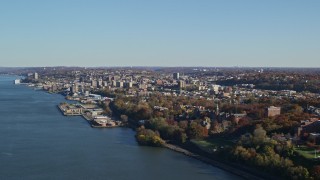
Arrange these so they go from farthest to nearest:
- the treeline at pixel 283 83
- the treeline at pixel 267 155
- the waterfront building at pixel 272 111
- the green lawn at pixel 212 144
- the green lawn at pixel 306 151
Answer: the treeline at pixel 283 83 → the waterfront building at pixel 272 111 → the green lawn at pixel 212 144 → the green lawn at pixel 306 151 → the treeline at pixel 267 155

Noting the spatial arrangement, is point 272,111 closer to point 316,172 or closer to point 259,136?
point 259,136

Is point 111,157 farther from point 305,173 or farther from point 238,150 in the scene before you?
point 305,173

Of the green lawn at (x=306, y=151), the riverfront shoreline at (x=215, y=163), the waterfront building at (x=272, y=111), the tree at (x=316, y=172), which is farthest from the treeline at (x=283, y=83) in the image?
the tree at (x=316, y=172)

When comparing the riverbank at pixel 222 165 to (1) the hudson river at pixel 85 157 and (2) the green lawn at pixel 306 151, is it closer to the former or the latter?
(1) the hudson river at pixel 85 157

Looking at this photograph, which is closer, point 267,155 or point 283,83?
point 267,155

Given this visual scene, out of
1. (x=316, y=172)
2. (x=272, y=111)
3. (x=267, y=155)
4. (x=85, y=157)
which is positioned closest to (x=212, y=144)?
(x=267, y=155)

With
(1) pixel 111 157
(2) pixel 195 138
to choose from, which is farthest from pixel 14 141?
(2) pixel 195 138

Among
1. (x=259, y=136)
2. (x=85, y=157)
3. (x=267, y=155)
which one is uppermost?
(x=259, y=136)

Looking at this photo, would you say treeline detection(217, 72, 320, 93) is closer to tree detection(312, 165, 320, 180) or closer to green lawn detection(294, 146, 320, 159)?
green lawn detection(294, 146, 320, 159)
